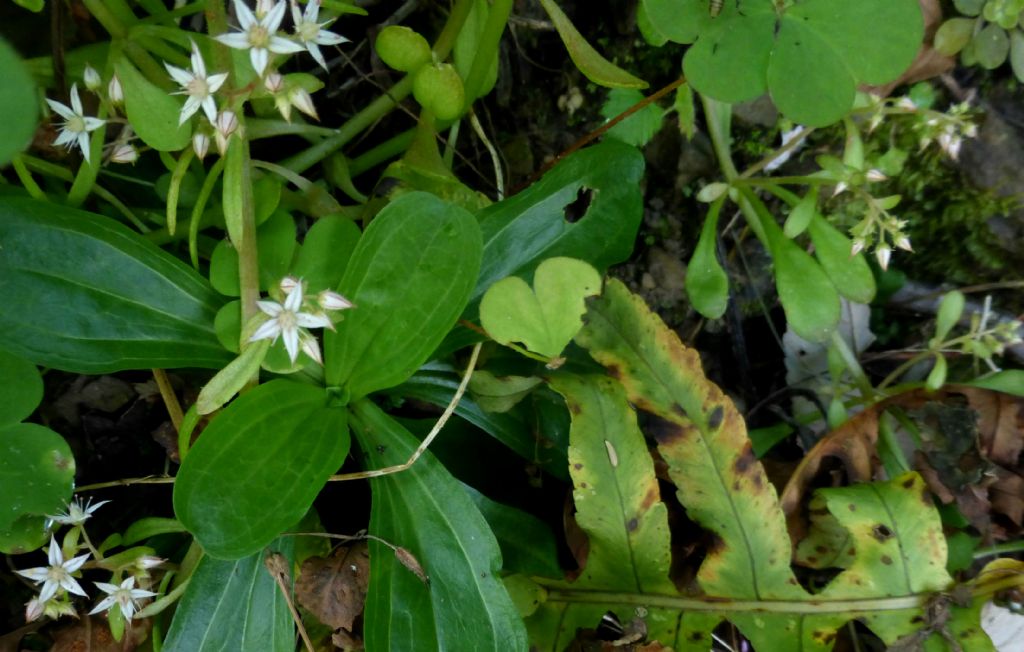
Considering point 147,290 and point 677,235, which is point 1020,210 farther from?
point 147,290

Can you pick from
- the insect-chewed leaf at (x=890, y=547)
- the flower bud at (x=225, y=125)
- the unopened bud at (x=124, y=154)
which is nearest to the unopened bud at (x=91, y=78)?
the unopened bud at (x=124, y=154)

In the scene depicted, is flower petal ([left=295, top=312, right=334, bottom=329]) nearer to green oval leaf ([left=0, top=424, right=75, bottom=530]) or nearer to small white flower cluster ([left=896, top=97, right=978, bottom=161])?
green oval leaf ([left=0, top=424, right=75, bottom=530])

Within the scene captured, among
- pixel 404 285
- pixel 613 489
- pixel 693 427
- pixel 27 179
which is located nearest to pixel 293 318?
pixel 404 285

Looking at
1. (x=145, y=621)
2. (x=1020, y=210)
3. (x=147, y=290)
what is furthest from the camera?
(x=1020, y=210)

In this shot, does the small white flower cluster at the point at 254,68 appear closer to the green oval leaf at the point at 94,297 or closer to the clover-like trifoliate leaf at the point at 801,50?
the green oval leaf at the point at 94,297

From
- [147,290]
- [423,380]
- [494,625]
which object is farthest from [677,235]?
[147,290]
